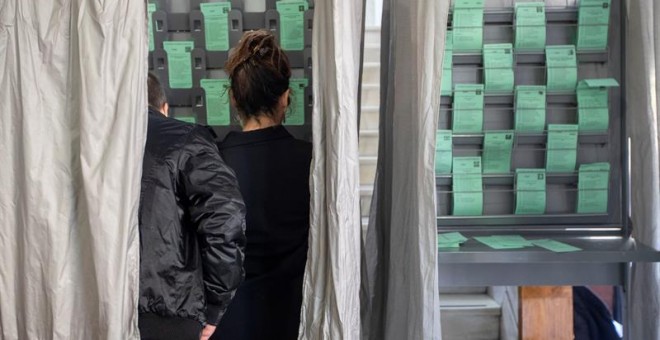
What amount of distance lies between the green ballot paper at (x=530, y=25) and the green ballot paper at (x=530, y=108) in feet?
0.53

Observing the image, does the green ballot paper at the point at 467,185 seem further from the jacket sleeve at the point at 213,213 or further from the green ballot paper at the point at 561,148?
the jacket sleeve at the point at 213,213

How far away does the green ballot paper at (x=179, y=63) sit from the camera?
6.82 feet

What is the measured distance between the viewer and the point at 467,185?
213 cm

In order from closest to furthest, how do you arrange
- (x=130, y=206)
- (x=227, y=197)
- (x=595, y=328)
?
(x=130, y=206) → (x=227, y=197) → (x=595, y=328)

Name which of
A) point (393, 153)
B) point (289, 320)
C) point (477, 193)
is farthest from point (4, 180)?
point (477, 193)

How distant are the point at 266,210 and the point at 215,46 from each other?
0.76m

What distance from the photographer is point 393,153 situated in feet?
5.62

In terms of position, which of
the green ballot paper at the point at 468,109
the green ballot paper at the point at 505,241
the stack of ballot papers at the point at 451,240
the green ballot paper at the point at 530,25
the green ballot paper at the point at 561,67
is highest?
the green ballot paper at the point at 530,25

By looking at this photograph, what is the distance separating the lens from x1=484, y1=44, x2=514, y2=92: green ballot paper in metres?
2.11

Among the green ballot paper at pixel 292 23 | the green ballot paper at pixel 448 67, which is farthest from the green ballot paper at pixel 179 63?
the green ballot paper at pixel 448 67

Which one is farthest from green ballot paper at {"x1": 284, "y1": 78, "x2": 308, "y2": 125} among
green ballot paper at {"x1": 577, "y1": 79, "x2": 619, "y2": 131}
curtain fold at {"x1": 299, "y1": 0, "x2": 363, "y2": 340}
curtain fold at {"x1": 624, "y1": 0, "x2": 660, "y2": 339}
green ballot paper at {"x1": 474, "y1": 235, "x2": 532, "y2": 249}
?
curtain fold at {"x1": 624, "y1": 0, "x2": 660, "y2": 339}

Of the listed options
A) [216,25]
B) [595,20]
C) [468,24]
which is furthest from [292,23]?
[595,20]

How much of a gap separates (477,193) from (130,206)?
130 cm

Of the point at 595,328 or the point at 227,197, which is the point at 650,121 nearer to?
the point at 595,328
